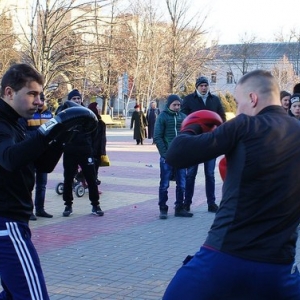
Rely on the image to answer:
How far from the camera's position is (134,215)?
362 inches

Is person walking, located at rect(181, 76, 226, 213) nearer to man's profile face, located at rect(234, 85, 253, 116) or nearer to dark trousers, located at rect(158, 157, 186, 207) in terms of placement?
dark trousers, located at rect(158, 157, 186, 207)

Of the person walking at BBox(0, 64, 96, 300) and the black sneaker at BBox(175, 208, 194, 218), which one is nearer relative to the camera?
the person walking at BBox(0, 64, 96, 300)

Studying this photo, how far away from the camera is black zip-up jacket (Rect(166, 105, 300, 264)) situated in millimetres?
2811

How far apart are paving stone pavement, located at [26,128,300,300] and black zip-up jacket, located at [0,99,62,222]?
2043 millimetres

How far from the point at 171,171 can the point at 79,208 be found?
1.73 m

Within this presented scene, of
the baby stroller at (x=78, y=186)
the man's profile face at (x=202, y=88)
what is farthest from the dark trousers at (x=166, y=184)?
the baby stroller at (x=78, y=186)

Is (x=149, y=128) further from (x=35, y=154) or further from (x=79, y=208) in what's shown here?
(x=35, y=154)

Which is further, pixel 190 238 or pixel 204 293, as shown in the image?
pixel 190 238

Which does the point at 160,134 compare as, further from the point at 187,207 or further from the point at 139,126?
the point at 139,126

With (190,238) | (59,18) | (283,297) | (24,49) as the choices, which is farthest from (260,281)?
(24,49)

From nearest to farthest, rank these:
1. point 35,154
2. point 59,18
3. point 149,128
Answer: point 35,154, point 59,18, point 149,128

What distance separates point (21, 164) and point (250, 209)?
125 centimetres

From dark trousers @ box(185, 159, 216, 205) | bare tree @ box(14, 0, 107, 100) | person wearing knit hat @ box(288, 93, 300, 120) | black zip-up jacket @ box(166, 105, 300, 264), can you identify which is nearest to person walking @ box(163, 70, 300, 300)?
black zip-up jacket @ box(166, 105, 300, 264)

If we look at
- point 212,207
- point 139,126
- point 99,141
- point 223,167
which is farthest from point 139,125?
point 223,167
